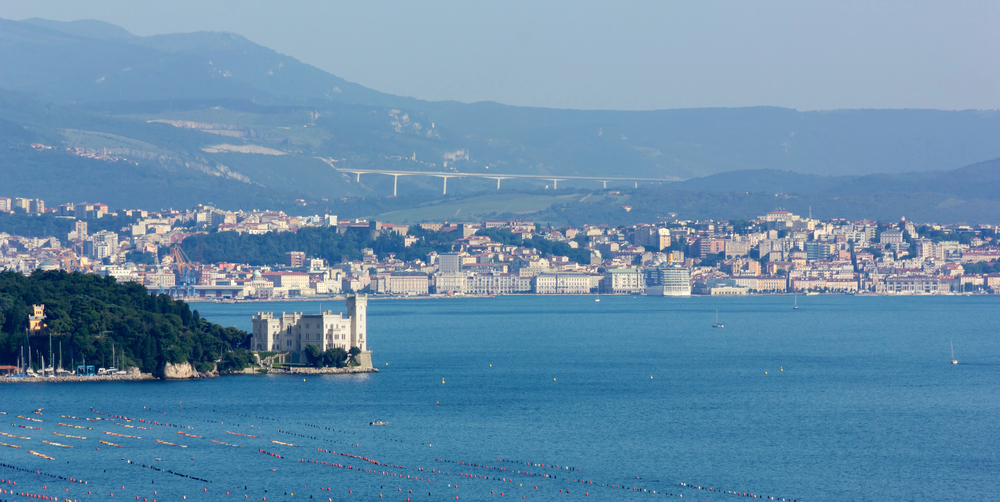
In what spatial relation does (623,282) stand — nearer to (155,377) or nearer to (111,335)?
(111,335)

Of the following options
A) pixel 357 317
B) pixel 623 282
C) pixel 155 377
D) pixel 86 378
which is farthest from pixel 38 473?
pixel 623 282

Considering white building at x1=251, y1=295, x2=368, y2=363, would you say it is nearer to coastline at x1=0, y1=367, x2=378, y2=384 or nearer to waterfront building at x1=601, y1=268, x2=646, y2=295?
coastline at x1=0, y1=367, x2=378, y2=384

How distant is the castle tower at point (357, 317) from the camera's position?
156ft

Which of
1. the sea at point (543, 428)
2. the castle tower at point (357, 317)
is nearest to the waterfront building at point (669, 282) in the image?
the sea at point (543, 428)

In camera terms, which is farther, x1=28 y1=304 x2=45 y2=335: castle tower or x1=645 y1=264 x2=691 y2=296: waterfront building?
x1=645 y1=264 x2=691 y2=296: waterfront building

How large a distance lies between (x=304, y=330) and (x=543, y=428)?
13.1m

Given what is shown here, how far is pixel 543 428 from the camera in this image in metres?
35.8

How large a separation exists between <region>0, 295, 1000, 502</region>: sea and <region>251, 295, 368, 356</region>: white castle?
1796 mm

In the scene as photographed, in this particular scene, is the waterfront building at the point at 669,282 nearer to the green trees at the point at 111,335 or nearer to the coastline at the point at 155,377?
the coastline at the point at 155,377

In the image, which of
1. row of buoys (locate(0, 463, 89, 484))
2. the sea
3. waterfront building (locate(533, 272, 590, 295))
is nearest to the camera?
row of buoys (locate(0, 463, 89, 484))

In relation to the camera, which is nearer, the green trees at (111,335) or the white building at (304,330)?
the green trees at (111,335)

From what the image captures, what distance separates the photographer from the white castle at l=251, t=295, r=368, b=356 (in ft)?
153

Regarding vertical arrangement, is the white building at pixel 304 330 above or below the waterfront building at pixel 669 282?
below

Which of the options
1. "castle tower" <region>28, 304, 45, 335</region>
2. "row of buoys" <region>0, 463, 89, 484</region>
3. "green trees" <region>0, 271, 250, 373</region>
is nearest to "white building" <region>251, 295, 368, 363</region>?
"green trees" <region>0, 271, 250, 373</region>
